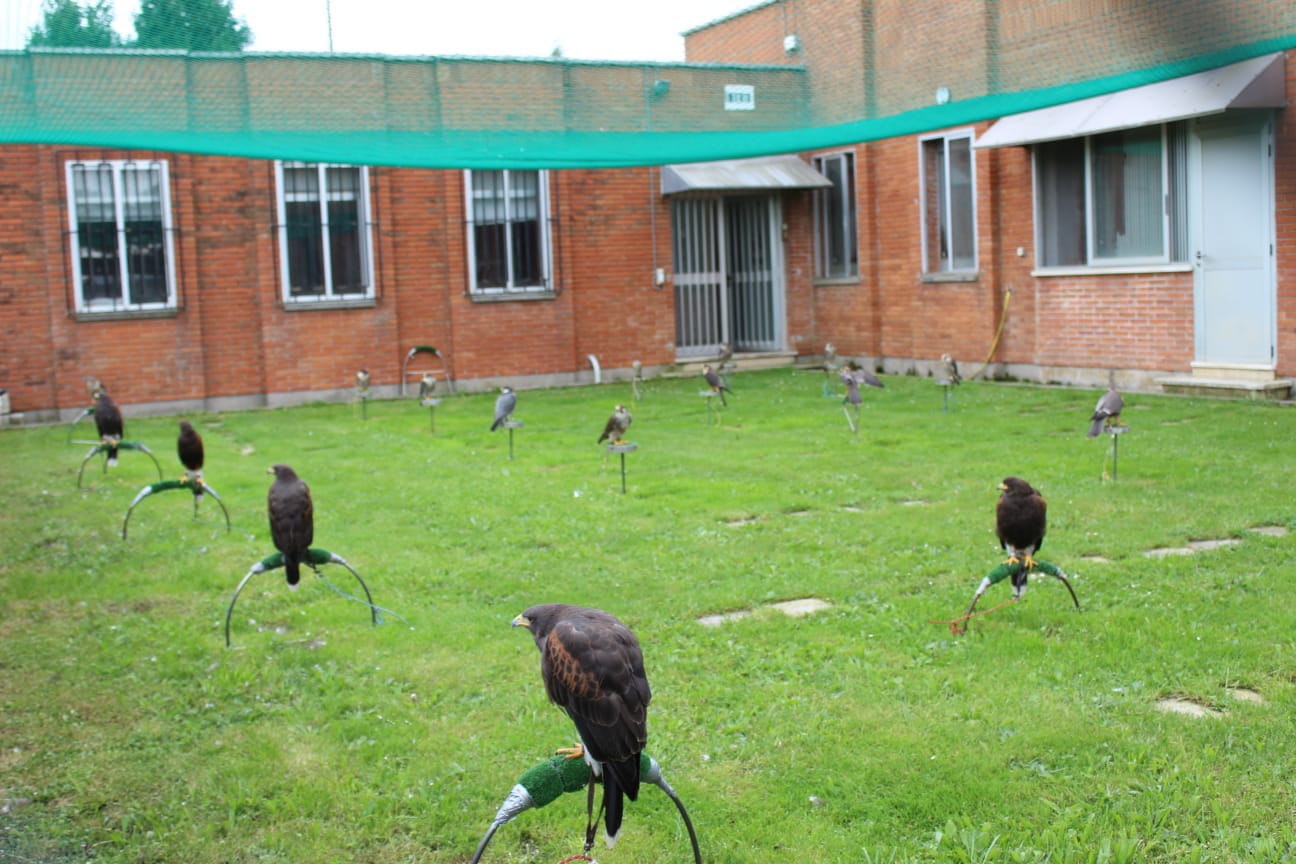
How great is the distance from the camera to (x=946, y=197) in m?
16.8

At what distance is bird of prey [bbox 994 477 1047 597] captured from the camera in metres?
5.42

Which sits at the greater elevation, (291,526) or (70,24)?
(70,24)

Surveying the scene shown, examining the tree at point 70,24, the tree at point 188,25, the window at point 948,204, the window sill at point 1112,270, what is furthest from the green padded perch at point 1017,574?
the window at point 948,204

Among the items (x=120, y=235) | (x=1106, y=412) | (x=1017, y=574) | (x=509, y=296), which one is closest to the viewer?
(x=1017, y=574)

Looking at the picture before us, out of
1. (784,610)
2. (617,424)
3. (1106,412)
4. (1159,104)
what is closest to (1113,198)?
(1159,104)

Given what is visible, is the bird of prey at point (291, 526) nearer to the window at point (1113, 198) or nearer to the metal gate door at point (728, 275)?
the window at point (1113, 198)

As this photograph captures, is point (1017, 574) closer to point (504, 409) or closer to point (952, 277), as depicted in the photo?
point (504, 409)

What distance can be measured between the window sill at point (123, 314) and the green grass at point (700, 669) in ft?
20.8

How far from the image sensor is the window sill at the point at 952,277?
16234 mm

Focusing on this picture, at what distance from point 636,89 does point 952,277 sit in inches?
357

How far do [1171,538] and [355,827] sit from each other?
4819 millimetres

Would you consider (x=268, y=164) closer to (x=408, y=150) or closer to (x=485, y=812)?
(x=408, y=150)

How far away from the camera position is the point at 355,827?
3.92 meters

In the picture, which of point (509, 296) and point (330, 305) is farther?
point (509, 296)
